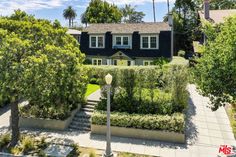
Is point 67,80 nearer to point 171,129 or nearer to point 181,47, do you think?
point 171,129

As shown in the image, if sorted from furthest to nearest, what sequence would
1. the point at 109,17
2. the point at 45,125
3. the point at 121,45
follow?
1. the point at 109,17
2. the point at 121,45
3. the point at 45,125

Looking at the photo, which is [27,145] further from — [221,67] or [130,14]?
[130,14]

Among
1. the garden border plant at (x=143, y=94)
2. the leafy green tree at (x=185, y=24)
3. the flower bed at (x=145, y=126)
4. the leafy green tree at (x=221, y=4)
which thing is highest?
the leafy green tree at (x=221, y=4)

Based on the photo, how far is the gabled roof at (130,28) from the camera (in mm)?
33131

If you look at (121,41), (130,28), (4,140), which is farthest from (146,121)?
(130,28)

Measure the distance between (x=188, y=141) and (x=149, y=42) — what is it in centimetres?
1948

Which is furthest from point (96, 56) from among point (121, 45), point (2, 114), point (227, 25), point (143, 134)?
point (227, 25)

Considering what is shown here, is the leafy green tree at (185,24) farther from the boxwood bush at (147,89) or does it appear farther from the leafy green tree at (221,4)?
the boxwood bush at (147,89)

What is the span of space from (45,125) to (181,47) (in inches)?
1504

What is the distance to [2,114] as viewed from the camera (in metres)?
20.1

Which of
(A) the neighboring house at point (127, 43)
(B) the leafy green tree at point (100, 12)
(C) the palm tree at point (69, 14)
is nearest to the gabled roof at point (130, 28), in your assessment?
(A) the neighboring house at point (127, 43)

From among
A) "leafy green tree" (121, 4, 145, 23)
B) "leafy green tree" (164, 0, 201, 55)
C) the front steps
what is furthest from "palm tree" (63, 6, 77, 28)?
the front steps

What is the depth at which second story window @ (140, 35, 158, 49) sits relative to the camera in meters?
32.7

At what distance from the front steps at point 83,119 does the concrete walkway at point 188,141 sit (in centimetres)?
76
